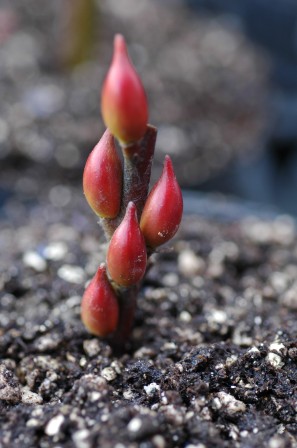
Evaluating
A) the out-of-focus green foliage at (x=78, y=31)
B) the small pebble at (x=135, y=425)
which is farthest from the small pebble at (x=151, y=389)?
the out-of-focus green foliage at (x=78, y=31)

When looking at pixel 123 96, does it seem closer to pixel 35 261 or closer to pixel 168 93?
pixel 35 261

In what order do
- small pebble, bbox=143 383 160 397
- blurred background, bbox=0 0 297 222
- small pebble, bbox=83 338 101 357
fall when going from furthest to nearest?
blurred background, bbox=0 0 297 222
small pebble, bbox=83 338 101 357
small pebble, bbox=143 383 160 397

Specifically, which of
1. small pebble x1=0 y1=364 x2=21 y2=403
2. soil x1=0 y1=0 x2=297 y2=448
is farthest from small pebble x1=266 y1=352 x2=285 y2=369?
small pebble x1=0 y1=364 x2=21 y2=403

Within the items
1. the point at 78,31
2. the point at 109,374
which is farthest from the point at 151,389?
the point at 78,31

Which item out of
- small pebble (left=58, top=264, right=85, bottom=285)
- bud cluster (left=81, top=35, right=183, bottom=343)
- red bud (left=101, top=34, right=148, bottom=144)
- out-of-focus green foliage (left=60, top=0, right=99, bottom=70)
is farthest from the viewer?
out-of-focus green foliage (left=60, top=0, right=99, bottom=70)

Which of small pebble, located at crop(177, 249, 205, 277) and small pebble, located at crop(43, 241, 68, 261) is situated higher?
small pebble, located at crop(177, 249, 205, 277)

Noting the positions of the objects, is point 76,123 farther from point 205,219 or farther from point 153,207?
point 153,207

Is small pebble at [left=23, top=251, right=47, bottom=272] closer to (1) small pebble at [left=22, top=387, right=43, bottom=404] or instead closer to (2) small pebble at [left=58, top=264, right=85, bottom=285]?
(2) small pebble at [left=58, top=264, right=85, bottom=285]

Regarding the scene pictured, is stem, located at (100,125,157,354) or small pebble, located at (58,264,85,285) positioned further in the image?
small pebble, located at (58,264,85,285)
